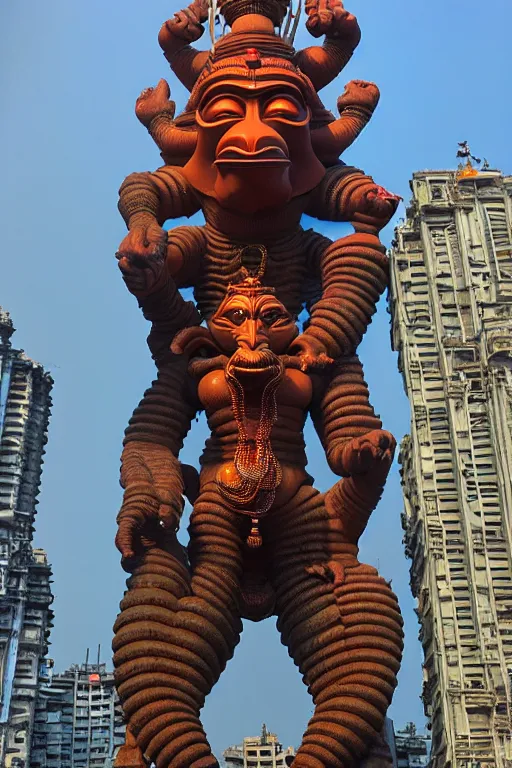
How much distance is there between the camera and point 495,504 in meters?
10.9

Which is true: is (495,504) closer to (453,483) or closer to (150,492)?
(453,483)

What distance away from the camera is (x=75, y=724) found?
11.4 m

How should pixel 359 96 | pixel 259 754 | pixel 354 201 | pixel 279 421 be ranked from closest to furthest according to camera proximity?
pixel 279 421 < pixel 354 201 < pixel 359 96 < pixel 259 754

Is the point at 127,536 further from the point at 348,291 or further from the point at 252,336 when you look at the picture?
the point at 348,291

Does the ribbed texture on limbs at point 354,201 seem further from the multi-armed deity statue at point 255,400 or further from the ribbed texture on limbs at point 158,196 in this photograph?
the ribbed texture on limbs at point 158,196

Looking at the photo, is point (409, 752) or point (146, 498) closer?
point (146, 498)

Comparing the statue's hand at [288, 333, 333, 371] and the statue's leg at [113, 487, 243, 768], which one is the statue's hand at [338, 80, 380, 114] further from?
the statue's leg at [113, 487, 243, 768]

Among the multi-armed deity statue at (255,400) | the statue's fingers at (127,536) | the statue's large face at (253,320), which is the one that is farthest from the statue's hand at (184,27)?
the statue's fingers at (127,536)

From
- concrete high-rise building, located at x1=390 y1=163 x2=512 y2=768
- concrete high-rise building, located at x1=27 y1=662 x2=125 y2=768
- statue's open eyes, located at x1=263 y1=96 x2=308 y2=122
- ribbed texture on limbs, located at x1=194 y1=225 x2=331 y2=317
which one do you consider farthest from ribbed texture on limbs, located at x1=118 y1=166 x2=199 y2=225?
concrete high-rise building, located at x1=27 y1=662 x2=125 y2=768

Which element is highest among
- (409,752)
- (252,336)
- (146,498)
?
(252,336)

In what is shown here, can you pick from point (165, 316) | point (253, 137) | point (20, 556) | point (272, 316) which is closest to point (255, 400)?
point (272, 316)

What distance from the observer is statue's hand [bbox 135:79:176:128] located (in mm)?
6270

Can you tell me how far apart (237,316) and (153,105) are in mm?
1587

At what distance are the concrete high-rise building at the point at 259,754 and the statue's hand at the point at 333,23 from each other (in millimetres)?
3856
